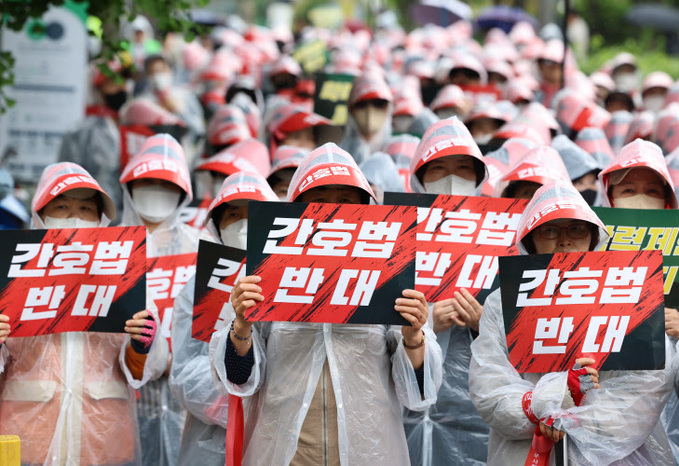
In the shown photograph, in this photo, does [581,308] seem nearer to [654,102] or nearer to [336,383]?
[336,383]

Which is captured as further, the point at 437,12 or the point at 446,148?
the point at 437,12

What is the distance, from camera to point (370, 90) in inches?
386

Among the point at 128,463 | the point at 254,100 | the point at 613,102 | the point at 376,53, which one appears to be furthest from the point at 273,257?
the point at 376,53

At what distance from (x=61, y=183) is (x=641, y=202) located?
9.59ft

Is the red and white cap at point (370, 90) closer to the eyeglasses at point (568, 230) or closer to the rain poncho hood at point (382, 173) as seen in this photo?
the rain poncho hood at point (382, 173)

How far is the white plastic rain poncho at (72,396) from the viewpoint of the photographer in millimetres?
5117

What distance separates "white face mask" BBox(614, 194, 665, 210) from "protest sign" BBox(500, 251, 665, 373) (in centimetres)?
151

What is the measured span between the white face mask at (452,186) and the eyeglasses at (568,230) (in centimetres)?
126

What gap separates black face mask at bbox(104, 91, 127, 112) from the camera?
40.5ft

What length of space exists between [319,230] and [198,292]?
3.69ft

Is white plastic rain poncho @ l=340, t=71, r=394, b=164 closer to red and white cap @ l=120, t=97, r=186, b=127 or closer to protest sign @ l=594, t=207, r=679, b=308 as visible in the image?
red and white cap @ l=120, t=97, r=186, b=127

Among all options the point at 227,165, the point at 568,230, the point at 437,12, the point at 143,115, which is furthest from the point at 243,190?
the point at 437,12

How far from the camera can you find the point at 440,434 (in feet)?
19.9

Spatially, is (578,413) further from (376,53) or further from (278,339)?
(376,53)
